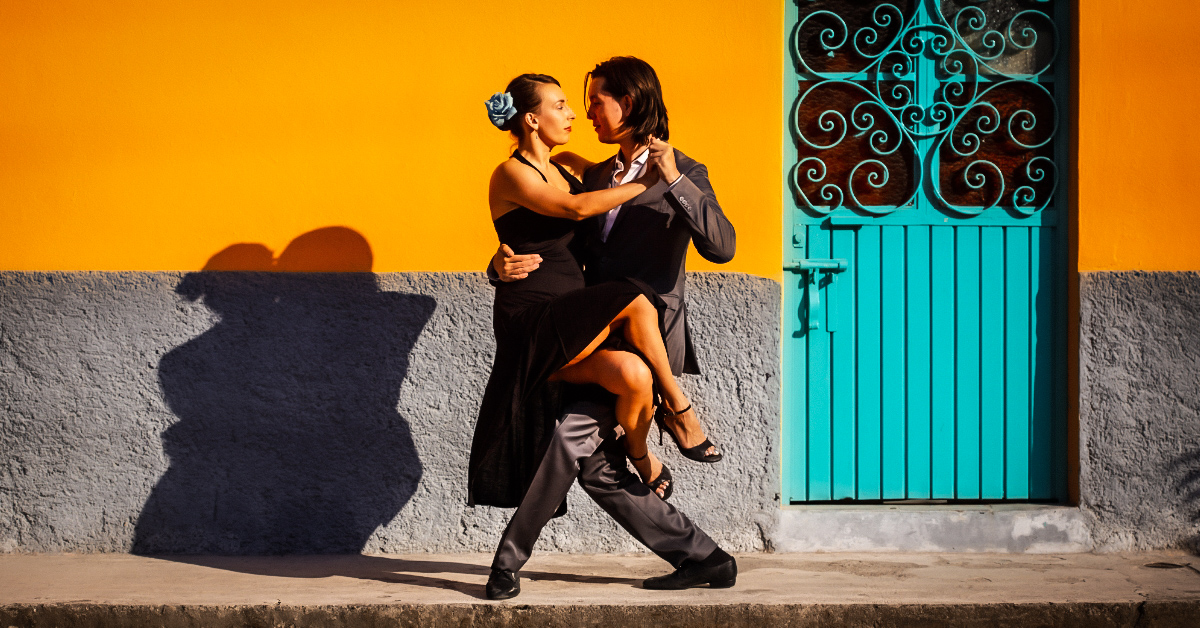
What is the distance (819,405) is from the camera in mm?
4473

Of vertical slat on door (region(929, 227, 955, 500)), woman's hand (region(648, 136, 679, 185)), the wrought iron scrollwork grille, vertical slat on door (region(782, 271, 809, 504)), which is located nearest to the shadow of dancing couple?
woman's hand (region(648, 136, 679, 185))

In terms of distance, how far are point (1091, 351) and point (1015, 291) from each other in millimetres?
445

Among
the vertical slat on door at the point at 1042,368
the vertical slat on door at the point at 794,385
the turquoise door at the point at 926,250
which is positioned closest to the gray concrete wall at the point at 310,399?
the vertical slat on door at the point at 794,385

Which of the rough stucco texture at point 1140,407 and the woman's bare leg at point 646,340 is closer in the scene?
the woman's bare leg at point 646,340

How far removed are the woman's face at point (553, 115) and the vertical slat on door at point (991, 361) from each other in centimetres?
232

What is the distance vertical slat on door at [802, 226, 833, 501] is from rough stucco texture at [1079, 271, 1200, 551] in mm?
1203

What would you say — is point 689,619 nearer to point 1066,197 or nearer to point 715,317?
point 715,317

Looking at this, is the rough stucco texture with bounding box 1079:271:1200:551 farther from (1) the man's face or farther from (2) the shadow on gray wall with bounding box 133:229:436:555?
(2) the shadow on gray wall with bounding box 133:229:436:555

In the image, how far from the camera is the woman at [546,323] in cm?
318

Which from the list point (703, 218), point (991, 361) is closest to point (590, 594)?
point (703, 218)

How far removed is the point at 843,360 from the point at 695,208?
1620 millimetres

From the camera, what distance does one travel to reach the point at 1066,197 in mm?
4457

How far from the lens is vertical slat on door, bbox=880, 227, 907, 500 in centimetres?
444

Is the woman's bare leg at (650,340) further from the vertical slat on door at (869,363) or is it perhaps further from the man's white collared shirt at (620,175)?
the vertical slat on door at (869,363)
